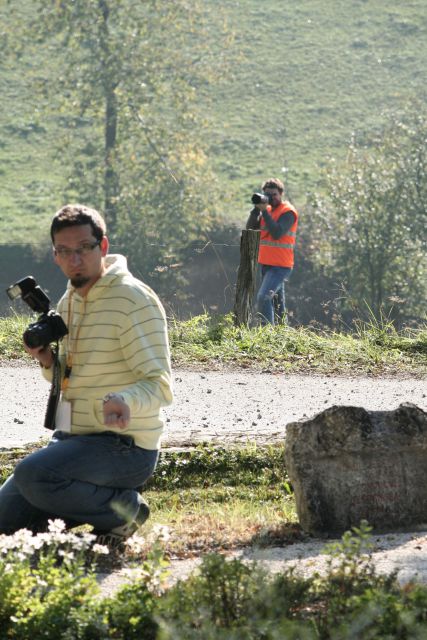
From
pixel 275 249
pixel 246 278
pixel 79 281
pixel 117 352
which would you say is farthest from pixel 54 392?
pixel 275 249

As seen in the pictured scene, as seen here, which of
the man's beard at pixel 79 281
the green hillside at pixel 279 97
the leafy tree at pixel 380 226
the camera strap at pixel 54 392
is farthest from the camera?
the green hillside at pixel 279 97

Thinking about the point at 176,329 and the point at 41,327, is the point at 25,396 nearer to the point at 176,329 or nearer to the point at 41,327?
the point at 176,329

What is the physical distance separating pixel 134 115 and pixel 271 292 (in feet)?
74.5

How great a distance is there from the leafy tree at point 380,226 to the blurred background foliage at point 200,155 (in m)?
0.04

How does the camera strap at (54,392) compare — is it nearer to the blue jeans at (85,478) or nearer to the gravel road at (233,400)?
the blue jeans at (85,478)

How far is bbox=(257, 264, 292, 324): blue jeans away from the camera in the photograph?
13555 mm

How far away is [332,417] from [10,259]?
29053mm

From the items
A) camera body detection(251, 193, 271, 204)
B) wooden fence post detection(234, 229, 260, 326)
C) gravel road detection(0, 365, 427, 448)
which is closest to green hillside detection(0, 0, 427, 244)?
camera body detection(251, 193, 271, 204)

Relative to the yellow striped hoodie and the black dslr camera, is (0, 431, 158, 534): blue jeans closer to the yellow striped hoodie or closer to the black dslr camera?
the yellow striped hoodie

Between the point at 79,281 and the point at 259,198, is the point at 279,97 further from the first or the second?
the point at 79,281

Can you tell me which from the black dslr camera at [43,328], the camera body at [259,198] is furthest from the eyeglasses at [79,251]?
the camera body at [259,198]

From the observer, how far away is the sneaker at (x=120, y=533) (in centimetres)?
Answer: 533

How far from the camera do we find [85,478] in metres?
5.26

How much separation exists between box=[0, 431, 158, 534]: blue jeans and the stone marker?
2.66ft
